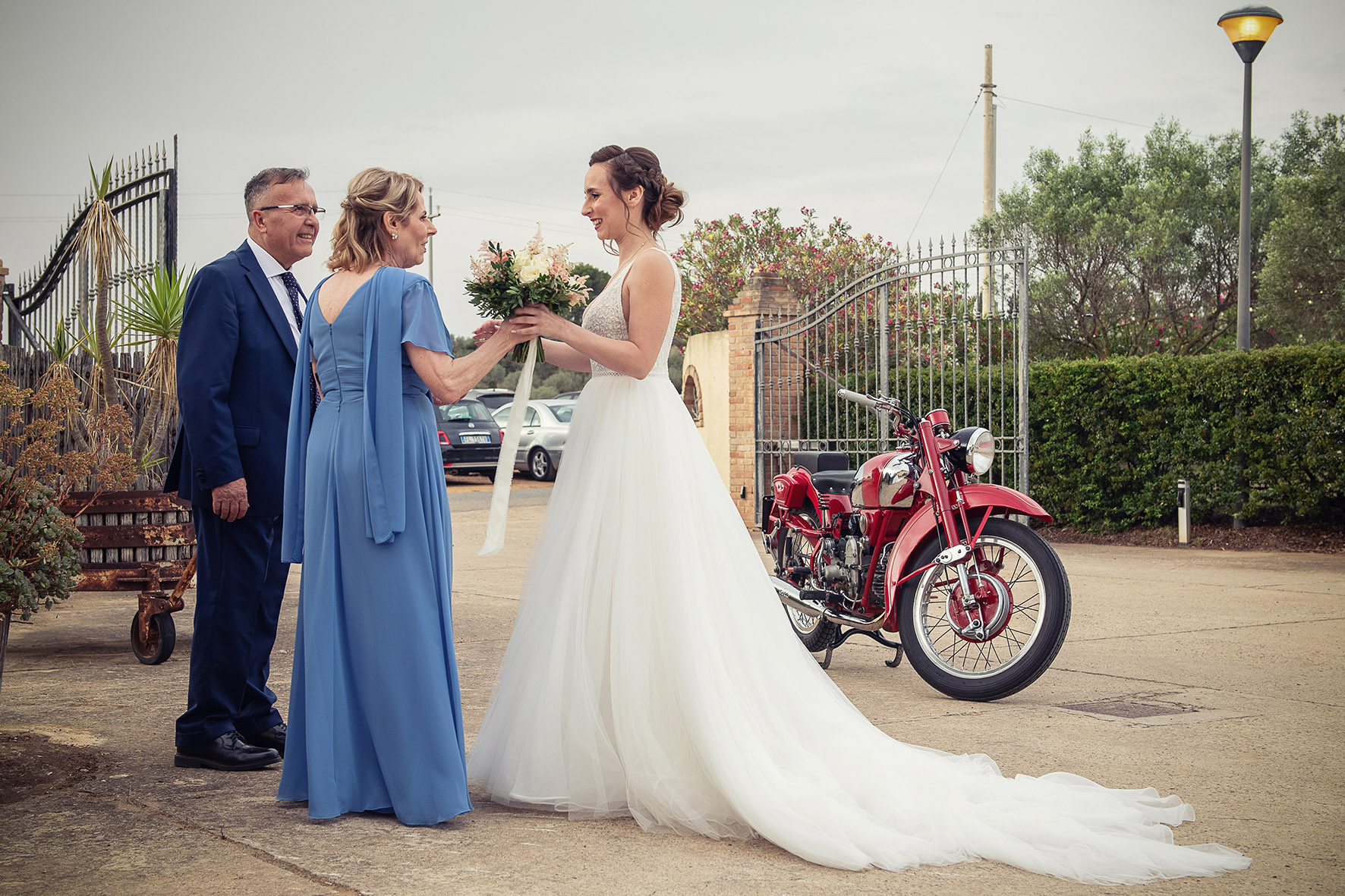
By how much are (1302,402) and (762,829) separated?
9.58m

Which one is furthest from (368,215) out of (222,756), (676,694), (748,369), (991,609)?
(748,369)

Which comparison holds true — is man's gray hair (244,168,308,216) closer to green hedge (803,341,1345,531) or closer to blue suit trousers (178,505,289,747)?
blue suit trousers (178,505,289,747)

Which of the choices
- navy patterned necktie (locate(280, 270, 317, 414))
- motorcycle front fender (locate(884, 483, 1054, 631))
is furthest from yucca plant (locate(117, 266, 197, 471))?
motorcycle front fender (locate(884, 483, 1054, 631))

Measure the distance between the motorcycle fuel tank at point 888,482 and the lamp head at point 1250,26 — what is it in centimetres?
844

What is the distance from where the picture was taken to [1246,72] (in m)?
11.6

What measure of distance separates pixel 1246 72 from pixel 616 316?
10388mm

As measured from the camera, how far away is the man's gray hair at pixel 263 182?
A: 4258 mm

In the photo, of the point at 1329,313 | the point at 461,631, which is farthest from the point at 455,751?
the point at 1329,313

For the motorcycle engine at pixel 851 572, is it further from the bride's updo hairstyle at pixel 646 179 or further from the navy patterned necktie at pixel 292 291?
the navy patterned necktie at pixel 292 291

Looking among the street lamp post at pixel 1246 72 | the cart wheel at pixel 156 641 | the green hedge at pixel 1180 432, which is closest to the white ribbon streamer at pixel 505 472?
the cart wheel at pixel 156 641

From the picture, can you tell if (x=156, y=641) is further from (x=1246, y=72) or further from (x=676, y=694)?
(x=1246, y=72)

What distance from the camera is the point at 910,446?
5.51 metres

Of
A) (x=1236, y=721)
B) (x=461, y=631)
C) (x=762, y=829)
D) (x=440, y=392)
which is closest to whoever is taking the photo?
(x=762, y=829)

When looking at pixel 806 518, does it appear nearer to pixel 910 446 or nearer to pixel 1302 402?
pixel 910 446
